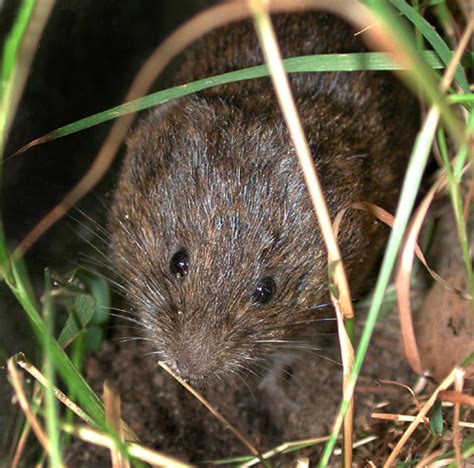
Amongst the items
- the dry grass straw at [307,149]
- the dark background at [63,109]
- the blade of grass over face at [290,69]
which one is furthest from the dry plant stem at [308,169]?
the dark background at [63,109]

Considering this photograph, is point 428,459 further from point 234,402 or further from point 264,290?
point 234,402

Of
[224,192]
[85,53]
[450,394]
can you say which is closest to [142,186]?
[224,192]

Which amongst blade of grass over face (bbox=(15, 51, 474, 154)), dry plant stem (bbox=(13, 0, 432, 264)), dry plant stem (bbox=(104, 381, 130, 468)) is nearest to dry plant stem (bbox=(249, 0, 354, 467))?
dry plant stem (bbox=(13, 0, 432, 264))

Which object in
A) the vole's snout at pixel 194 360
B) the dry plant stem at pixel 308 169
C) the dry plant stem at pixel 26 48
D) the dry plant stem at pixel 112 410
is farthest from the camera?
the vole's snout at pixel 194 360

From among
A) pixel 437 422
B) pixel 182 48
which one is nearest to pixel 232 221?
pixel 182 48

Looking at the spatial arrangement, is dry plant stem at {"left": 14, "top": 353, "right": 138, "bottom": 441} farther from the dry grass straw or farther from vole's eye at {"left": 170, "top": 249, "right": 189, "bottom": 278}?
vole's eye at {"left": 170, "top": 249, "right": 189, "bottom": 278}

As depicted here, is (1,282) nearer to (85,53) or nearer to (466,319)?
(85,53)

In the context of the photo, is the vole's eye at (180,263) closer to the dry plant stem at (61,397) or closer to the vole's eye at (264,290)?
the vole's eye at (264,290)

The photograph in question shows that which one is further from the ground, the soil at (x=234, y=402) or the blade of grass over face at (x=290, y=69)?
the blade of grass over face at (x=290, y=69)
